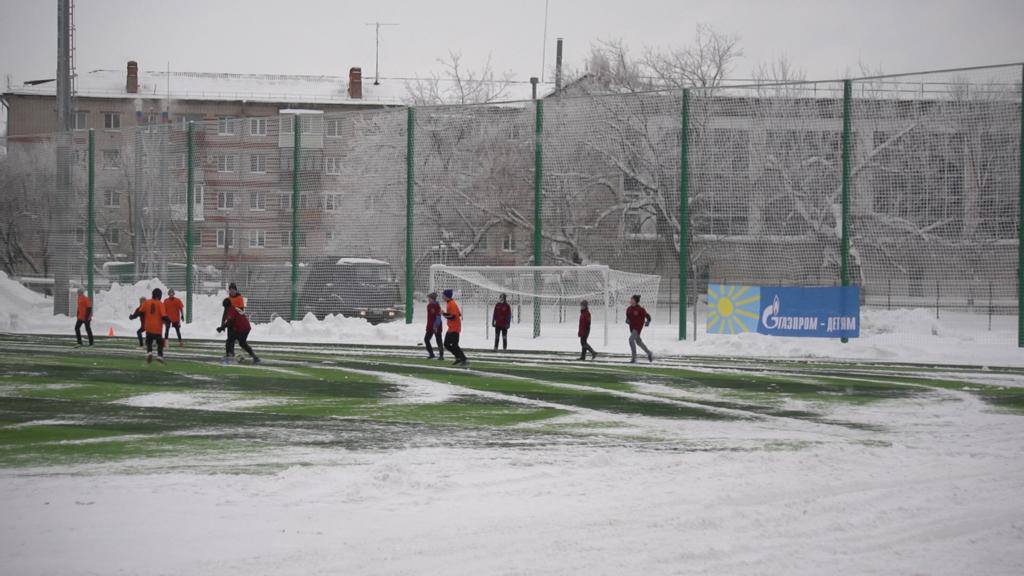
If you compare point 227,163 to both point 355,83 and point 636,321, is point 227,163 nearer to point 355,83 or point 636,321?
point 636,321

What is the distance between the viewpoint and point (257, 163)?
113 feet

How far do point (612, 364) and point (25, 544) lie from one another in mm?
15766

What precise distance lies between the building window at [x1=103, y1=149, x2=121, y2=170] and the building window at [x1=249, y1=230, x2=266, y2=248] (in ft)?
22.0

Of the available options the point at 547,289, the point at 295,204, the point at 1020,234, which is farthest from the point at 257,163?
the point at 1020,234

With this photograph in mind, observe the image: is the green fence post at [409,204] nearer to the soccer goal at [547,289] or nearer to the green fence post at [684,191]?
the soccer goal at [547,289]

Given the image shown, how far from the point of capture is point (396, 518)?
8609mm

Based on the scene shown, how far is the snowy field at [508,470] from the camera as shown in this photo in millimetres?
7578

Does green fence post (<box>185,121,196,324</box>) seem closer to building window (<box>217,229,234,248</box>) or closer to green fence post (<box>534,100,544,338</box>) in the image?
building window (<box>217,229,234,248</box>)

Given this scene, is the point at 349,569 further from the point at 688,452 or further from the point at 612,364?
the point at 612,364

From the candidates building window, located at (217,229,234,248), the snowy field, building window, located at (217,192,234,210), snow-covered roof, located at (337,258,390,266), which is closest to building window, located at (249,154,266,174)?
building window, located at (217,192,234,210)

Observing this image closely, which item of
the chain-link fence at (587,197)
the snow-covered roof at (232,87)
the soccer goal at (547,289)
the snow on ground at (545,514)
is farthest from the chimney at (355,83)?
the snow on ground at (545,514)

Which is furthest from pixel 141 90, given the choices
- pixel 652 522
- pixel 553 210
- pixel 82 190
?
pixel 652 522

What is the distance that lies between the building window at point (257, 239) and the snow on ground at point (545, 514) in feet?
77.0

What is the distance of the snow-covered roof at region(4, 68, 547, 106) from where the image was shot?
80.2 meters
